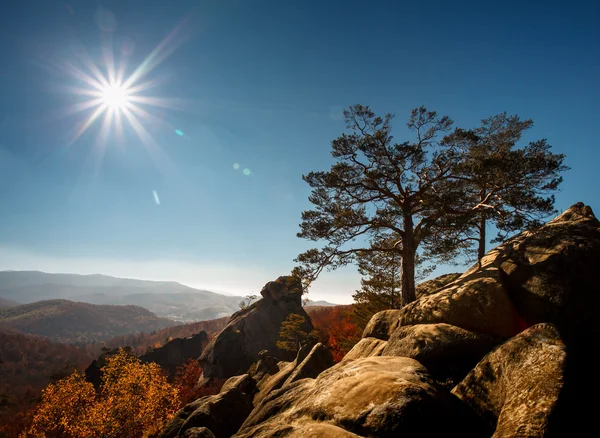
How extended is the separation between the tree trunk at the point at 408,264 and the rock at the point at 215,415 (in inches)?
550

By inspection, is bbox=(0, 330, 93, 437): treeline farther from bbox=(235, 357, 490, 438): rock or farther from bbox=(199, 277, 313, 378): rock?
bbox=(235, 357, 490, 438): rock

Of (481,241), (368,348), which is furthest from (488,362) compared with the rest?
(481,241)

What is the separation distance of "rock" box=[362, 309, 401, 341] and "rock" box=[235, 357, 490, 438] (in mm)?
6954

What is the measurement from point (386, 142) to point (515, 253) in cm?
898

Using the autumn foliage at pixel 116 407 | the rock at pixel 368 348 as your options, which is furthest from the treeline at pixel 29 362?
the rock at pixel 368 348

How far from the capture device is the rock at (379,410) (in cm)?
602

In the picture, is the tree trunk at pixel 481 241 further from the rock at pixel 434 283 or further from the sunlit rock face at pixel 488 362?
the sunlit rock face at pixel 488 362

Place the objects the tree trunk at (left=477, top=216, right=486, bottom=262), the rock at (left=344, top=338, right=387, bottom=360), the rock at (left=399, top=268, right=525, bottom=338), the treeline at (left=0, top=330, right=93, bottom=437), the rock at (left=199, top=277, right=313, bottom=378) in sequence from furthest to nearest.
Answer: the treeline at (left=0, top=330, right=93, bottom=437)
the rock at (left=199, top=277, right=313, bottom=378)
the tree trunk at (left=477, top=216, right=486, bottom=262)
the rock at (left=344, top=338, right=387, bottom=360)
the rock at (left=399, top=268, right=525, bottom=338)

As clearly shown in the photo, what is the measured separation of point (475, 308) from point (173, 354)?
83.5m

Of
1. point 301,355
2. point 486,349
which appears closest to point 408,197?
point 486,349

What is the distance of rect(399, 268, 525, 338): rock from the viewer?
10203 mm

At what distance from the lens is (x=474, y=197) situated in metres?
17.6

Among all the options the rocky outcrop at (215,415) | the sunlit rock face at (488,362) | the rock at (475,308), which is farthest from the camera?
the rocky outcrop at (215,415)

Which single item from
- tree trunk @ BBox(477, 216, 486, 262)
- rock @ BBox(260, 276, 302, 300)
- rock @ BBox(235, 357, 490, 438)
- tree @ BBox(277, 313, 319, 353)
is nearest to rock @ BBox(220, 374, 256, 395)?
tree @ BBox(277, 313, 319, 353)
